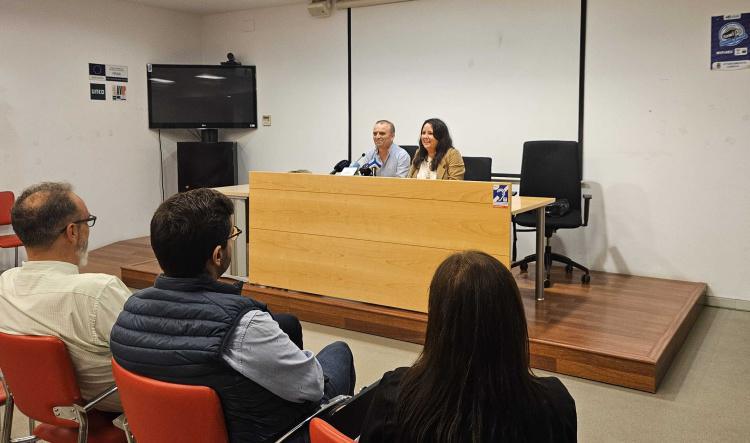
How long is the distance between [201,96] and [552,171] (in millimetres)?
4040

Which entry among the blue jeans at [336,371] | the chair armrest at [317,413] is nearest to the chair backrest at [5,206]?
the blue jeans at [336,371]

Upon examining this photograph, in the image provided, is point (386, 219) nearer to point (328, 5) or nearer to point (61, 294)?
point (61, 294)

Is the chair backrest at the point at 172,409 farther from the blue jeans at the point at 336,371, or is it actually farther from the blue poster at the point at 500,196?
the blue poster at the point at 500,196

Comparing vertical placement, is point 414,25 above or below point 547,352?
above

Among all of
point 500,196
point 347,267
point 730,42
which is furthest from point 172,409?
point 730,42

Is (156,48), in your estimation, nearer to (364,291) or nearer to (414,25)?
(414,25)

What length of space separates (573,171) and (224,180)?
3.95 metres

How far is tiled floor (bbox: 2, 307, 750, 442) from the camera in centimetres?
284

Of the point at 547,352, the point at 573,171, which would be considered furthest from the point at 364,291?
the point at 573,171

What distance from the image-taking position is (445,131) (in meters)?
4.68

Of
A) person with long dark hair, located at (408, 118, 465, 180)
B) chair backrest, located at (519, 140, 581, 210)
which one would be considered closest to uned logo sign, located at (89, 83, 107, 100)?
person with long dark hair, located at (408, 118, 465, 180)

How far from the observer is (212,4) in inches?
277

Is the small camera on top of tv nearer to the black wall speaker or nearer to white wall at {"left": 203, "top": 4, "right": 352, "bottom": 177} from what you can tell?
white wall at {"left": 203, "top": 4, "right": 352, "bottom": 177}

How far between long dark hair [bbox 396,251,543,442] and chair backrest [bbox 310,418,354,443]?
115 millimetres
